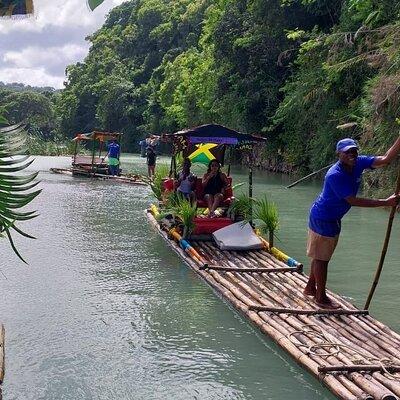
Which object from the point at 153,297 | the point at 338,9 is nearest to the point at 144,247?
the point at 153,297

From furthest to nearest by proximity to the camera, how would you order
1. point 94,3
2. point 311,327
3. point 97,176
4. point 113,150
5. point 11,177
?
point 97,176 < point 113,150 < point 311,327 < point 11,177 < point 94,3

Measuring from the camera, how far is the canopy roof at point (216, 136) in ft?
31.4

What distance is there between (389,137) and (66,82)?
64.6 meters

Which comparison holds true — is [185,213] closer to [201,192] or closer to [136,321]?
[201,192]

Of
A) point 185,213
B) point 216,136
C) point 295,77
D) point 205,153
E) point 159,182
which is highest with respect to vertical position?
point 295,77

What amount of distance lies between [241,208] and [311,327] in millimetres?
4222

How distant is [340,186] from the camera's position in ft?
19.1

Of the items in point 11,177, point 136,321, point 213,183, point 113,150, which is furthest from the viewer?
point 113,150

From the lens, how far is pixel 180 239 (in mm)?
9539

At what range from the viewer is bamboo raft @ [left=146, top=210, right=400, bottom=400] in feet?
14.6

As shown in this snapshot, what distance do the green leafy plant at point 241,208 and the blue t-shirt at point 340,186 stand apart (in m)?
3.54

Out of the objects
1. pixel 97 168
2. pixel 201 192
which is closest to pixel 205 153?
pixel 201 192

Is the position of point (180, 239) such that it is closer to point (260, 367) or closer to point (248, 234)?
point (248, 234)

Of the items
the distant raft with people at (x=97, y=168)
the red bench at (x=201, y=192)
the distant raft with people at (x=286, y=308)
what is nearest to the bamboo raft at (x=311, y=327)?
the distant raft with people at (x=286, y=308)
